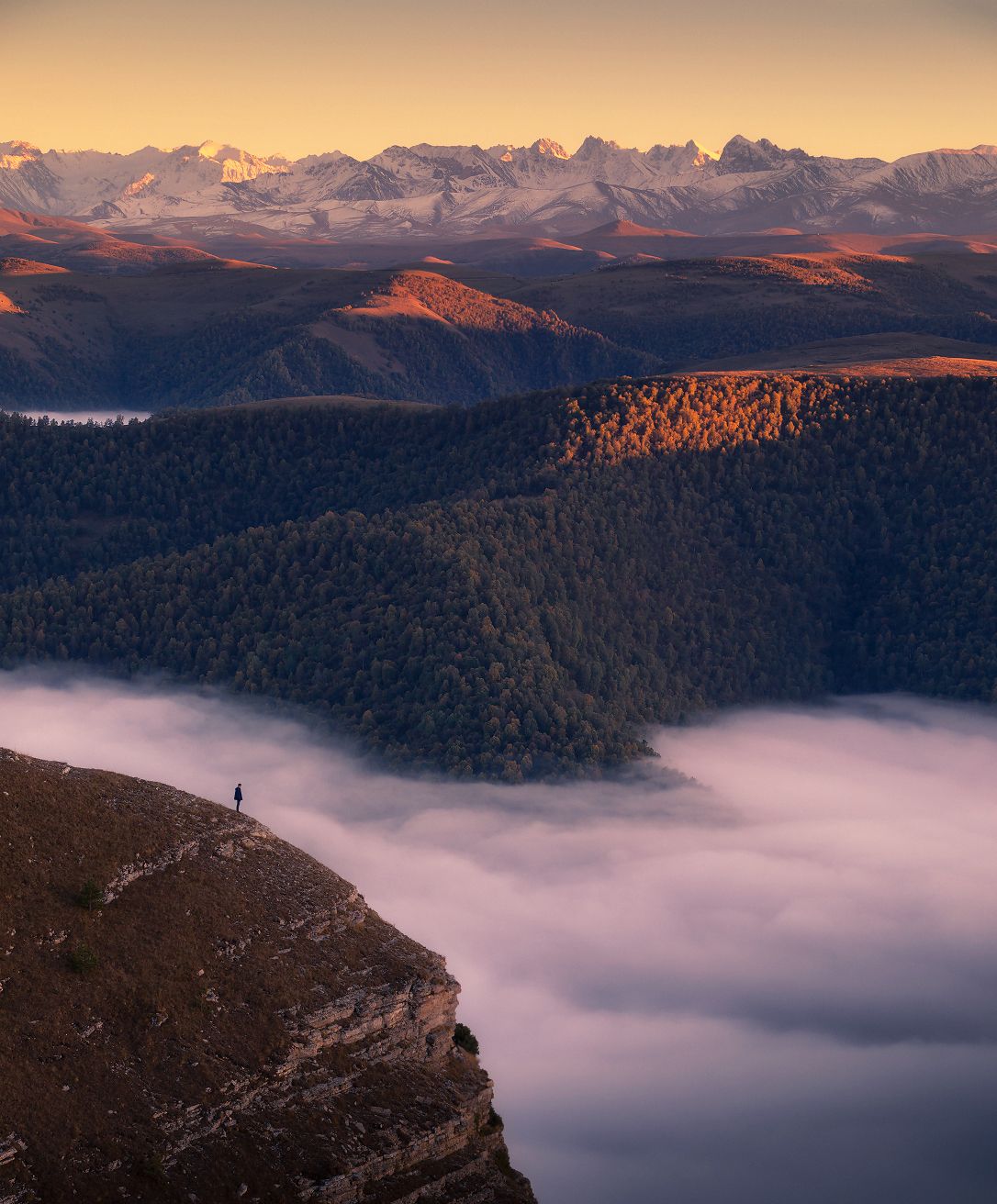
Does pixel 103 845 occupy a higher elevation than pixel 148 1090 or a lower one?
higher

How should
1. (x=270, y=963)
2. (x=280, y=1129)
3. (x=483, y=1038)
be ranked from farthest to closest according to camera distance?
1. (x=483, y=1038)
2. (x=270, y=963)
3. (x=280, y=1129)

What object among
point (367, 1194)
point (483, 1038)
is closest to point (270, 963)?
point (367, 1194)

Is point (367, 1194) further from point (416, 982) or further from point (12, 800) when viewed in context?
point (12, 800)

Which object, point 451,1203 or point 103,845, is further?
point 103,845

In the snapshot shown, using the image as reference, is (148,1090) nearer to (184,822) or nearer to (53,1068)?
(53,1068)

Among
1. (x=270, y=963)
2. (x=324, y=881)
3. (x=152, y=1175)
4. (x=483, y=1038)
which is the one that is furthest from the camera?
(x=483, y=1038)

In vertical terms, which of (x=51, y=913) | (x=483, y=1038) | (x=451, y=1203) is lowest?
(x=483, y=1038)
